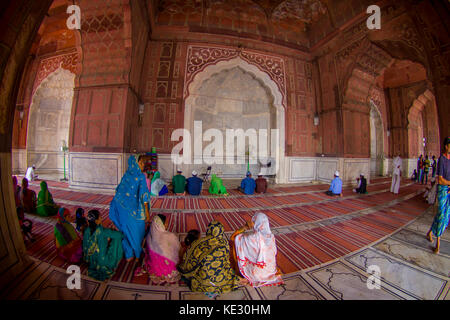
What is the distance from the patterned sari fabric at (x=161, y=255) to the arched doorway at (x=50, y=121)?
32.9 ft

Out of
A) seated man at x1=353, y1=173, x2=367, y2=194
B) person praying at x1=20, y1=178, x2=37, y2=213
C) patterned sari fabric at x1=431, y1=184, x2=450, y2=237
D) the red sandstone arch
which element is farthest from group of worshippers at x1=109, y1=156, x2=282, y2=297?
the red sandstone arch

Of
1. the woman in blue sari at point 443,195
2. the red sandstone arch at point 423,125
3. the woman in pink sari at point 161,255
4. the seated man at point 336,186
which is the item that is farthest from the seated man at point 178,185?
the red sandstone arch at point 423,125

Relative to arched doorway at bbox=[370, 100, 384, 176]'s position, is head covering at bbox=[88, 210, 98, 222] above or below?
below

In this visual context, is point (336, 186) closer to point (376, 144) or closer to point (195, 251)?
point (195, 251)

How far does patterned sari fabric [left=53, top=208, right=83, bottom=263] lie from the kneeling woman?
0.24 meters

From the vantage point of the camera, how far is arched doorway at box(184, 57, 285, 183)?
7.58 metres

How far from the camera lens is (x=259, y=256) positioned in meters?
1.68

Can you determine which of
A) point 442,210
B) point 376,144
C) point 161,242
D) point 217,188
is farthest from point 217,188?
point 376,144

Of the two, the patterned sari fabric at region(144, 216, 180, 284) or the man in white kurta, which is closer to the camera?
the patterned sari fabric at region(144, 216, 180, 284)

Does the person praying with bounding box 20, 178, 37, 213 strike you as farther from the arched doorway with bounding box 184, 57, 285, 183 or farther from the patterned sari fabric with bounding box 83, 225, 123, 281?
the arched doorway with bounding box 184, 57, 285, 183

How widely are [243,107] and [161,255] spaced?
29.8 feet

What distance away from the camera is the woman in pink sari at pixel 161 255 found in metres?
1.74

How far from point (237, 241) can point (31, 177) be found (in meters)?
9.38
